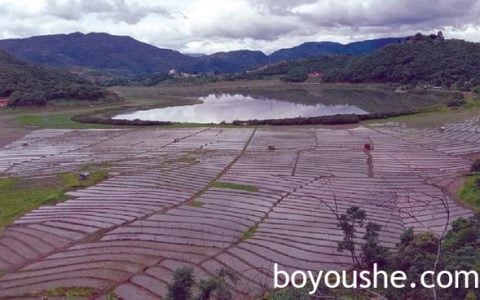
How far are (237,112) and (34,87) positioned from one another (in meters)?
23.8

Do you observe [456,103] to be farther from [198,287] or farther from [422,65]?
[198,287]

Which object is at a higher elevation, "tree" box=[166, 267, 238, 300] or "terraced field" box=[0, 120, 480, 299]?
"tree" box=[166, 267, 238, 300]

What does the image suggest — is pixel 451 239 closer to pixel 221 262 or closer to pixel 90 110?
pixel 221 262

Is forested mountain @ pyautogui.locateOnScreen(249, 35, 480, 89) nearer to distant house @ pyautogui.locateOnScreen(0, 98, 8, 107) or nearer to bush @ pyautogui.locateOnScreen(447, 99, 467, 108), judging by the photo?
bush @ pyautogui.locateOnScreen(447, 99, 467, 108)

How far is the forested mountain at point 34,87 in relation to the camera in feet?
176

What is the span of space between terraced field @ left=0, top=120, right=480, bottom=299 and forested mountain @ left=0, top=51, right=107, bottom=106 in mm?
21961

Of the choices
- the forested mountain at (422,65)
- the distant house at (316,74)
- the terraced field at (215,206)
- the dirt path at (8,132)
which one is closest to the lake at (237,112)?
the dirt path at (8,132)

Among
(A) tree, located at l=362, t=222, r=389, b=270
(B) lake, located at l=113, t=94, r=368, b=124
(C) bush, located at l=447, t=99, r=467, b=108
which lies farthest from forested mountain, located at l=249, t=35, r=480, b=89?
(A) tree, located at l=362, t=222, r=389, b=270

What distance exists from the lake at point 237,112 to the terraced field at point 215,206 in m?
18.3

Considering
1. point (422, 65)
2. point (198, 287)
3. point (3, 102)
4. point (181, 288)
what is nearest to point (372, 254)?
point (198, 287)

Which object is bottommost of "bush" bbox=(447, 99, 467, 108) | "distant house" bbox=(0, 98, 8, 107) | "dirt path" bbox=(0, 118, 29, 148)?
"dirt path" bbox=(0, 118, 29, 148)

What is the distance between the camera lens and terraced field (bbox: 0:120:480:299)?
13008 millimetres

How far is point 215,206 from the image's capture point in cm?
1817

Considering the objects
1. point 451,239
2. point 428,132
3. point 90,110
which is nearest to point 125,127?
point 90,110
